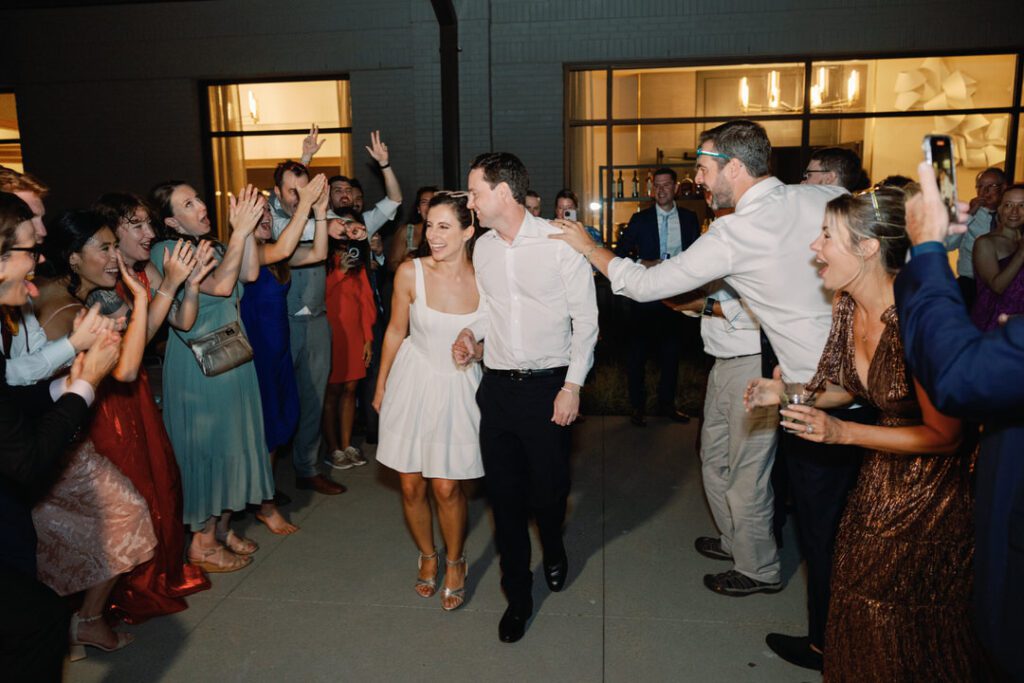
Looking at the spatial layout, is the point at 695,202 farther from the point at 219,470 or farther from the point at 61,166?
the point at 61,166

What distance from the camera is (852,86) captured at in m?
9.12

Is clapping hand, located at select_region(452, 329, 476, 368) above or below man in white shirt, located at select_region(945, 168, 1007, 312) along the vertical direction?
below

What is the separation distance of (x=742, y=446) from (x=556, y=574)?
1.15 m

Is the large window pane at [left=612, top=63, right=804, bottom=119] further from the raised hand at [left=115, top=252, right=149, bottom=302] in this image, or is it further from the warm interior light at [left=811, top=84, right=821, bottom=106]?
the raised hand at [left=115, top=252, right=149, bottom=302]

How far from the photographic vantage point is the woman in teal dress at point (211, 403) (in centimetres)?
404

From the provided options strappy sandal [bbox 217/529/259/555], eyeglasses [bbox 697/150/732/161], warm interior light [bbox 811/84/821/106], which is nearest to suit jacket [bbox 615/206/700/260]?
warm interior light [bbox 811/84/821/106]

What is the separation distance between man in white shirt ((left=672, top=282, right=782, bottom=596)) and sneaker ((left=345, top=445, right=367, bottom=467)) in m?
2.88

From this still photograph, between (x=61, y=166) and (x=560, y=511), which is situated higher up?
(x=61, y=166)

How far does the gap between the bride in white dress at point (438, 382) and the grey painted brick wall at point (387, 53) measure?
577cm

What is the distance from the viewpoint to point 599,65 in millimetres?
9219

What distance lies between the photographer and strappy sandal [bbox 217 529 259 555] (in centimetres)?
441

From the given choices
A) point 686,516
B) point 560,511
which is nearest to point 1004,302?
point 686,516

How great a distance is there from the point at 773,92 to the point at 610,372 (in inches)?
158

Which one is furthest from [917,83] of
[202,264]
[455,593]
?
[202,264]
